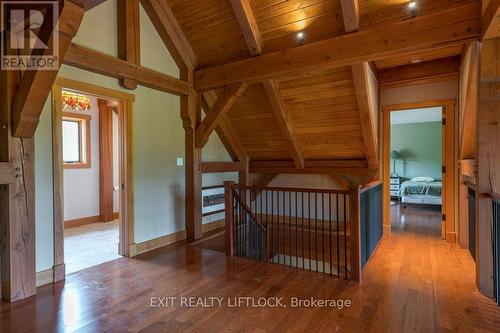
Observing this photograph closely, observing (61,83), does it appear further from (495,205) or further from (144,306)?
(495,205)

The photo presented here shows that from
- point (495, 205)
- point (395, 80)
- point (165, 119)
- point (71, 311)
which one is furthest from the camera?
point (395, 80)

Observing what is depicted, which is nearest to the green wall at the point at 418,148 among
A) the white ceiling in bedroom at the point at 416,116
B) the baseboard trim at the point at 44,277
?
the white ceiling in bedroom at the point at 416,116

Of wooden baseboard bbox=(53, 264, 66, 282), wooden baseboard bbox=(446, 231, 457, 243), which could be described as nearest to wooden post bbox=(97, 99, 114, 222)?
wooden baseboard bbox=(53, 264, 66, 282)

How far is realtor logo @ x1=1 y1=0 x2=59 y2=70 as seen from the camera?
1.88 m

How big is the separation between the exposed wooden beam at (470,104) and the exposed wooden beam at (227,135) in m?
3.46

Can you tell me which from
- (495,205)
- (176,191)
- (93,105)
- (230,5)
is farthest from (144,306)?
(93,105)

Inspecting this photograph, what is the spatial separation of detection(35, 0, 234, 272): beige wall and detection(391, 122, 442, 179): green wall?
7.86 meters

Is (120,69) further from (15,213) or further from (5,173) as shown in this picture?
(15,213)

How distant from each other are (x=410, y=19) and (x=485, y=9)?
1.91 feet

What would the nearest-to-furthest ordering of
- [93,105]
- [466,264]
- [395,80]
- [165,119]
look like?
[466,264]
[165,119]
[395,80]
[93,105]

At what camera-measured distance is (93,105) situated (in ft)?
18.4

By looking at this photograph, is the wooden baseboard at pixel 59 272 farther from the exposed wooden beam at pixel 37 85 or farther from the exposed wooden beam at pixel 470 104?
the exposed wooden beam at pixel 470 104

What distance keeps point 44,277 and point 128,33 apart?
292 cm

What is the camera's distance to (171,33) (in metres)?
3.92
